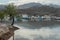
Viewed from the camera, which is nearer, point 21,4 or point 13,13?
point 13,13

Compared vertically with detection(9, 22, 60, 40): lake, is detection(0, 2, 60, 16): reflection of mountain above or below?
above

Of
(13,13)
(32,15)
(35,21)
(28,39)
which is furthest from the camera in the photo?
(32,15)

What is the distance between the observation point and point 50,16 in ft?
88.8

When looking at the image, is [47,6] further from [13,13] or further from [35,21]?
[13,13]

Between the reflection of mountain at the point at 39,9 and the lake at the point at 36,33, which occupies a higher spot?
the reflection of mountain at the point at 39,9

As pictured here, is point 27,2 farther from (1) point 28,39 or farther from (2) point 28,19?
(1) point 28,39

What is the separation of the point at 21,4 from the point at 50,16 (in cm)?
474

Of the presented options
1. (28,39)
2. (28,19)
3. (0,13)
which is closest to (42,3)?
(28,19)

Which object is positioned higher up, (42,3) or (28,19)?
(42,3)

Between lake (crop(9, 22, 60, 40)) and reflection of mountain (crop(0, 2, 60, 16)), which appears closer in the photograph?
lake (crop(9, 22, 60, 40))

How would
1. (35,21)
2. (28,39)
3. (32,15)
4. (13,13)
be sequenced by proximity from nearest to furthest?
(28,39) → (13,13) → (35,21) → (32,15)

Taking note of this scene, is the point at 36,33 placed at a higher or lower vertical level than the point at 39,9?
lower

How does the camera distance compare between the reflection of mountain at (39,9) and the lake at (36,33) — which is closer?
the lake at (36,33)

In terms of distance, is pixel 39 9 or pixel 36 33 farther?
pixel 39 9
